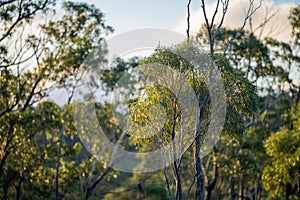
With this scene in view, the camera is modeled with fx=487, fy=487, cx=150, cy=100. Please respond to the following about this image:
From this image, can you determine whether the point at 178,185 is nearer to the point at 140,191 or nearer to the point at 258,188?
the point at 140,191

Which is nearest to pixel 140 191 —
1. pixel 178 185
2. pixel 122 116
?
pixel 122 116

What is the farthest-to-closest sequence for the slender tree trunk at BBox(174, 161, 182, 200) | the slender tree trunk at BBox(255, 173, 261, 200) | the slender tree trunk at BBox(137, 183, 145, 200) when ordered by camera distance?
the slender tree trunk at BBox(137, 183, 145, 200) < the slender tree trunk at BBox(255, 173, 261, 200) < the slender tree trunk at BBox(174, 161, 182, 200)

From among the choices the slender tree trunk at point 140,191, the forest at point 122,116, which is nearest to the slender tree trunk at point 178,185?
the forest at point 122,116

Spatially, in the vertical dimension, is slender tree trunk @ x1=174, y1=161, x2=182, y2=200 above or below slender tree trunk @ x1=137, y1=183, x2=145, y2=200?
below

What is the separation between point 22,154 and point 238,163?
661cm

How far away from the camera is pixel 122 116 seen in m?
16.7

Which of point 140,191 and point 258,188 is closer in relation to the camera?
point 258,188

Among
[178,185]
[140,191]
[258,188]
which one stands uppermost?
[140,191]

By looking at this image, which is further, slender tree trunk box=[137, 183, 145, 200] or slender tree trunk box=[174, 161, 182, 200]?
slender tree trunk box=[137, 183, 145, 200]

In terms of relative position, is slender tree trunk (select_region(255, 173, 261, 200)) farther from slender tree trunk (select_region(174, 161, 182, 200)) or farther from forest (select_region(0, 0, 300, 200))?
slender tree trunk (select_region(174, 161, 182, 200))

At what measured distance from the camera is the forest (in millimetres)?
7855

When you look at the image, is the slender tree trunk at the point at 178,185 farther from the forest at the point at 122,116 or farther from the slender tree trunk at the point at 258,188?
the slender tree trunk at the point at 258,188

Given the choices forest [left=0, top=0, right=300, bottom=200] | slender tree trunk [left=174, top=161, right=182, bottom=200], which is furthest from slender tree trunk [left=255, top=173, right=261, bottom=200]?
slender tree trunk [left=174, top=161, right=182, bottom=200]

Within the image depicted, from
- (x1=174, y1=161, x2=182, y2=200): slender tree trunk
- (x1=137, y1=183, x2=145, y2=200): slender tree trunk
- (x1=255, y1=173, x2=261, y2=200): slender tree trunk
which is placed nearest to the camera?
(x1=174, y1=161, x2=182, y2=200): slender tree trunk
